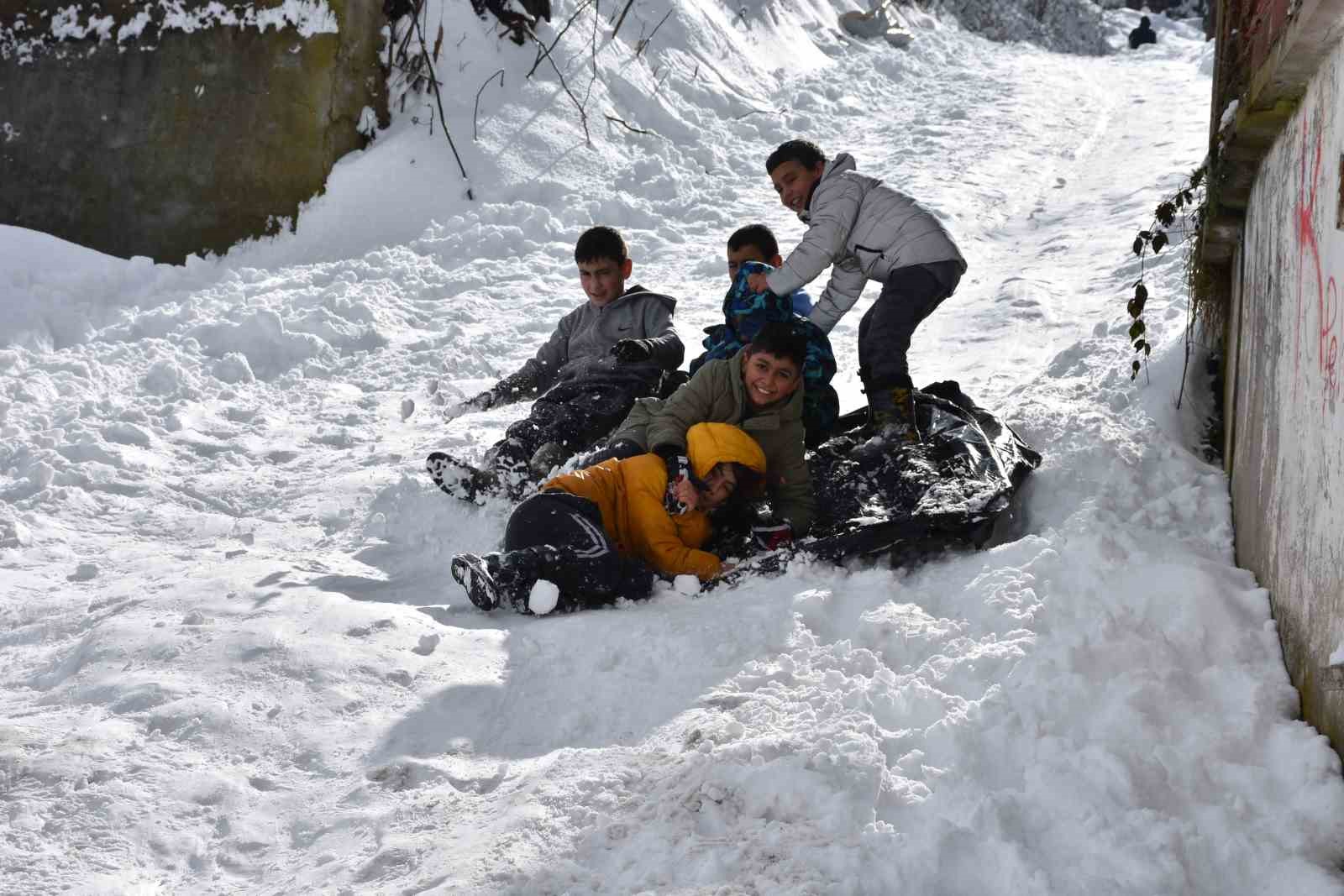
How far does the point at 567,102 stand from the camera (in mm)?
9492

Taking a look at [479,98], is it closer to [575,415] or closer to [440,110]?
[440,110]

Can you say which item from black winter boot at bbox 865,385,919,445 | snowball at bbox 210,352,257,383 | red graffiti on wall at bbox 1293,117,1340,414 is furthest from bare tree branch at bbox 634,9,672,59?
red graffiti on wall at bbox 1293,117,1340,414

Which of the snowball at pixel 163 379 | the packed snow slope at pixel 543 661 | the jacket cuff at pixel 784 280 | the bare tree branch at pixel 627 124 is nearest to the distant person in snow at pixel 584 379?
the packed snow slope at pixel 543 661

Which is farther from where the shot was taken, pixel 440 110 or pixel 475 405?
pixel 440 110

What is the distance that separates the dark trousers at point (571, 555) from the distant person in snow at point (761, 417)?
42 centimetres

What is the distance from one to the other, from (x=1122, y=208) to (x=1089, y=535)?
5608 millimetres

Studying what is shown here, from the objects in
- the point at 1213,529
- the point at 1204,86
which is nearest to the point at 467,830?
the point at 1213,529

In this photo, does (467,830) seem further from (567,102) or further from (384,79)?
(567,102)

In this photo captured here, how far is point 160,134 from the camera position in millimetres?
7625

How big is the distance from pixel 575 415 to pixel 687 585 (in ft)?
4.37

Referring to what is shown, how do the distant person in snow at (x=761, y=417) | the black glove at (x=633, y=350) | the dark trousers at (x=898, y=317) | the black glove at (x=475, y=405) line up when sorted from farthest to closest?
the black glove at (x=475, y=405)
the black glove at (x=633, y=350)
the dark trousers at (x=898, y=317)
the distant person in snow at (x=761, y=417)

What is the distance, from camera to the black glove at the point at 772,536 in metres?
3.77

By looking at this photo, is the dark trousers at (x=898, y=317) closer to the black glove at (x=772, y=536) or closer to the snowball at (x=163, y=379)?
the black glove at (x=772, y=536)

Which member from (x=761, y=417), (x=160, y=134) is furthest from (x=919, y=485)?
(x=160, y=134)
